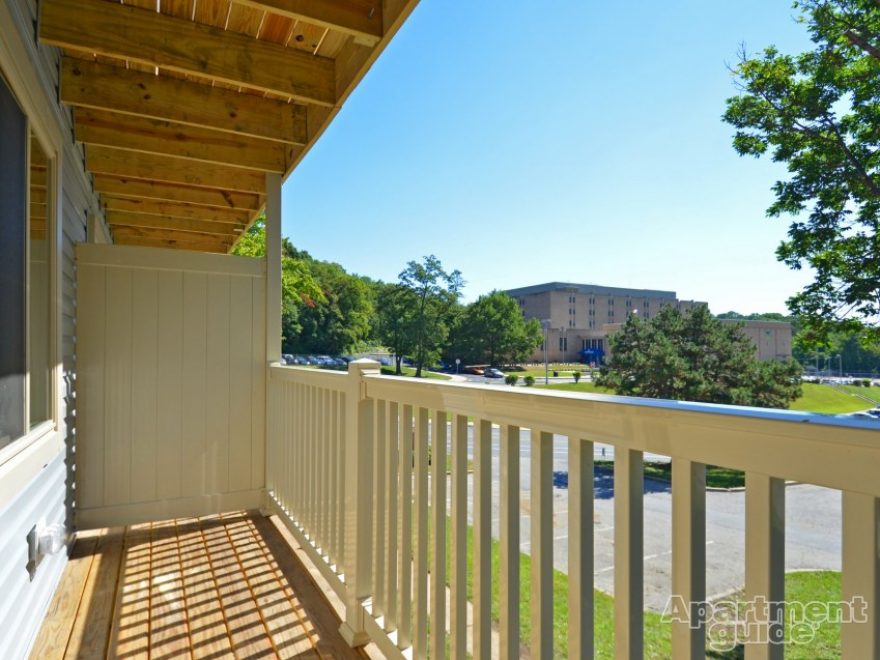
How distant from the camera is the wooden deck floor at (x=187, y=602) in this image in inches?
73.0

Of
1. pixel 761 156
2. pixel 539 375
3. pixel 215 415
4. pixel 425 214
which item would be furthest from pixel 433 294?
pixel 425 214

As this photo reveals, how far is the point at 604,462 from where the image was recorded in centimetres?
107

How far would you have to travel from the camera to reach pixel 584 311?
21.0 metres

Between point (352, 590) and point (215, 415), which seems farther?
point (215, 415)

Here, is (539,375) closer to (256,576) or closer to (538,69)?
(256,576)

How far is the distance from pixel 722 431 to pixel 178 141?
3512 mm

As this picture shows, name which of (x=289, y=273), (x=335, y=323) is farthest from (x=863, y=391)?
(x=335, y=323)

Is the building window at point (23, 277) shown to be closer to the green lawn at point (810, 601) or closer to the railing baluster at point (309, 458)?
the railing baluster at point (309, 458)

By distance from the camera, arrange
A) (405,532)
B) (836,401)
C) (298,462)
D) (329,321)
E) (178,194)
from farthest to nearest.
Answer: (329,321) → (836,401) → (178,194) → (298,462) → (405,532)

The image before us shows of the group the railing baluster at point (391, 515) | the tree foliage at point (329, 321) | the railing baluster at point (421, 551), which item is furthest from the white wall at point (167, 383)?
the tree foliage at point (329, 321)

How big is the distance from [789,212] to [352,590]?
1336 centimetres

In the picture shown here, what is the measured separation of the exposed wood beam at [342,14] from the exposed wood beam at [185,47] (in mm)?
537

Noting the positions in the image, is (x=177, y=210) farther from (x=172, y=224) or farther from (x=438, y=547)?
(x=438, y=547)

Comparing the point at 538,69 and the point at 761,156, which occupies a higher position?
the point at 538,69
